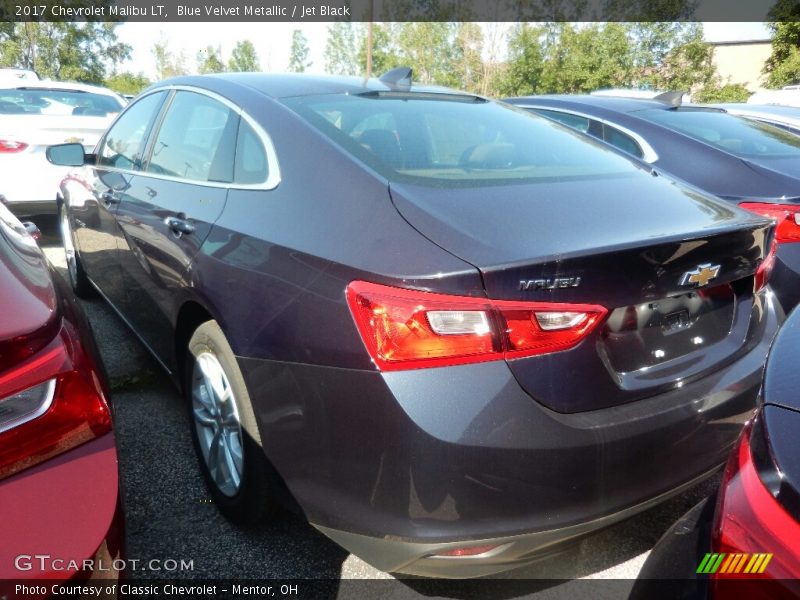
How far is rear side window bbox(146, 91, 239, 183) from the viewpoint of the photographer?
2.44m

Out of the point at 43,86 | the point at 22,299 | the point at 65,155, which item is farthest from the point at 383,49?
the point at 22,299

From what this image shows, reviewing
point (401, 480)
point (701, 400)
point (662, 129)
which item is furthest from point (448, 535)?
point (662, 129)

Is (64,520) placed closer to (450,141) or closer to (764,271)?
(450,141)

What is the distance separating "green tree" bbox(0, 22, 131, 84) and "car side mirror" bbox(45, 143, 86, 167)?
3000cm

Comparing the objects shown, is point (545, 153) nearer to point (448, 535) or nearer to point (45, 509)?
point (448, 535)

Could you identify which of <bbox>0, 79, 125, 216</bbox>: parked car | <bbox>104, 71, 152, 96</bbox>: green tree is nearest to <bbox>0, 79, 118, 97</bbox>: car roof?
<bbox>0, 79, 125, 216</bbox>: parked car

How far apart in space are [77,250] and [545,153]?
3.29 meters

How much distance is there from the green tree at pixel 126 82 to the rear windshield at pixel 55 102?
34.7m

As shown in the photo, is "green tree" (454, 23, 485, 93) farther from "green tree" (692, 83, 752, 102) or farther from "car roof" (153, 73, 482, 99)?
"car roof" (153, 73, 482, 99)

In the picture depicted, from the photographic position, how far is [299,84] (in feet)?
8.65

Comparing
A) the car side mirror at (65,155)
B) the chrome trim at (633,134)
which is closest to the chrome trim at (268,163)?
the car side mirror at (65,155)

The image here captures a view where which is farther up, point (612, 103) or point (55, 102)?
point (612, 103)

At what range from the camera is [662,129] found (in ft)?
13.9

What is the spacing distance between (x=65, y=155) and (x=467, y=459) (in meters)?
3.41
